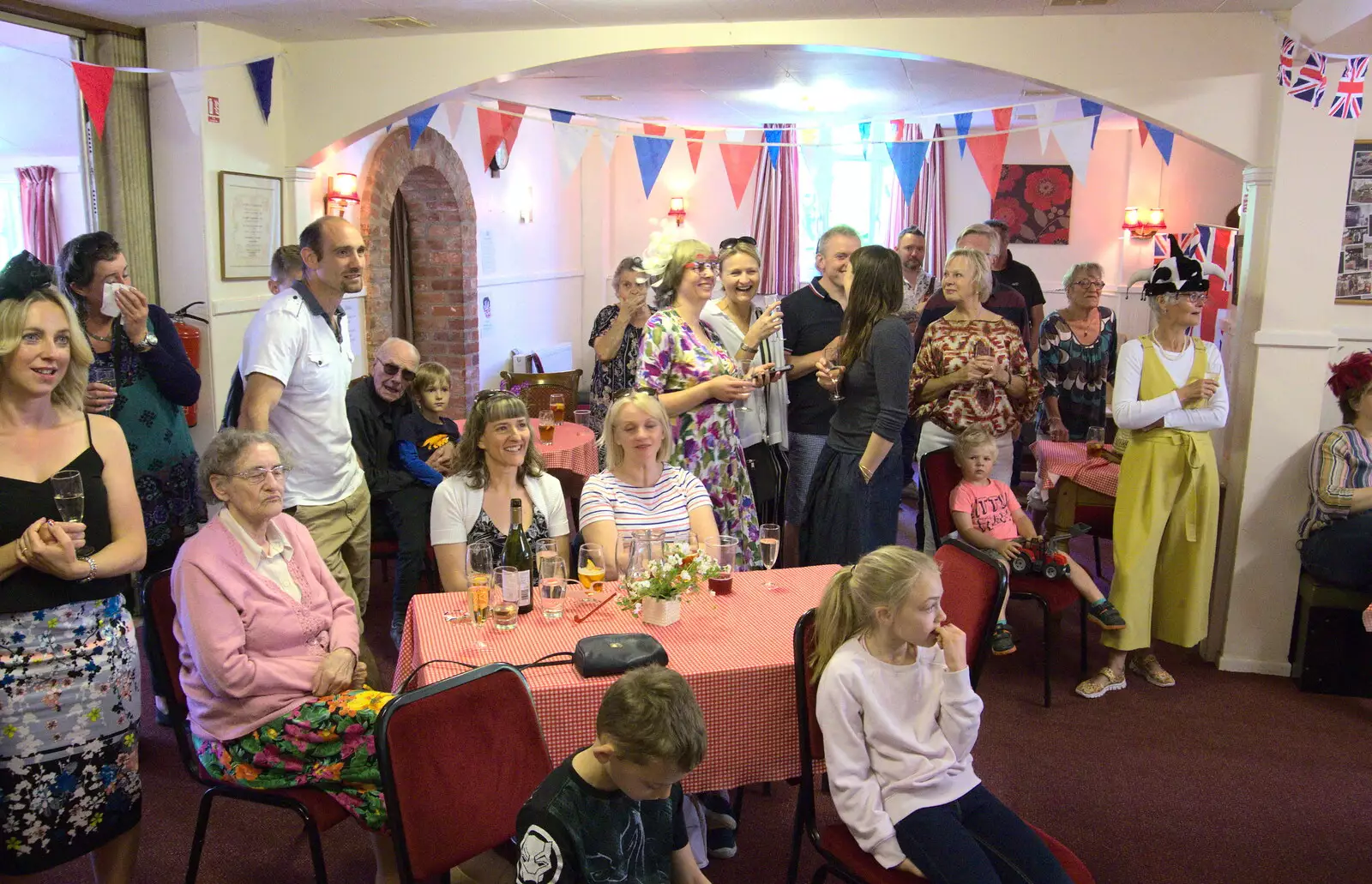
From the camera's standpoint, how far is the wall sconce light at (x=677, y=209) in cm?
1159

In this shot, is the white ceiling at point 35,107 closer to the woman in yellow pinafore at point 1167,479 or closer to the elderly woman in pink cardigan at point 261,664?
the elderly woman in pink cardigan at point 261,664

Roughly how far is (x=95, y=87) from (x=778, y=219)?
320 inches

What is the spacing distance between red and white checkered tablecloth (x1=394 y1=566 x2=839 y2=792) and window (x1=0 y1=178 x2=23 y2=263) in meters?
5.02

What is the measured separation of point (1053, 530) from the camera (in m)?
4.90

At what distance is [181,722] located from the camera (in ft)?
8.32

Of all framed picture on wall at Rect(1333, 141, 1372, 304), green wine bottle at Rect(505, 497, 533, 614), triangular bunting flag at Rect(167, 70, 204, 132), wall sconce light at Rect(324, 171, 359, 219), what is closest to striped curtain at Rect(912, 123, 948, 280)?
wall sconce light at Rect(324, 171, 359, 219)

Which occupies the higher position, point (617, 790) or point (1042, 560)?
point (617, 790)

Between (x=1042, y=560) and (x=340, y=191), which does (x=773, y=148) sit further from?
(x=1042, y=560)

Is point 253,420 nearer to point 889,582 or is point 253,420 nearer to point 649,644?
point 649,644

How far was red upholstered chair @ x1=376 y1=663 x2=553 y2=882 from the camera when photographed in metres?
1.95

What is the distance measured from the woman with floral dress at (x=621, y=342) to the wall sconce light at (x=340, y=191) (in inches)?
71.9

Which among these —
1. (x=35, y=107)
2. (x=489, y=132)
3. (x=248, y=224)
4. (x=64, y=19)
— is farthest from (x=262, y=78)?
(x=489, y=132)

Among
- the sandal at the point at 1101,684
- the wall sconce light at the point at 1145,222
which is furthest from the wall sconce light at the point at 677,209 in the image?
the sandal at the point at 1101,684

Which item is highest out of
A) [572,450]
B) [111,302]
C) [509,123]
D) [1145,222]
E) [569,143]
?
[509,123]
